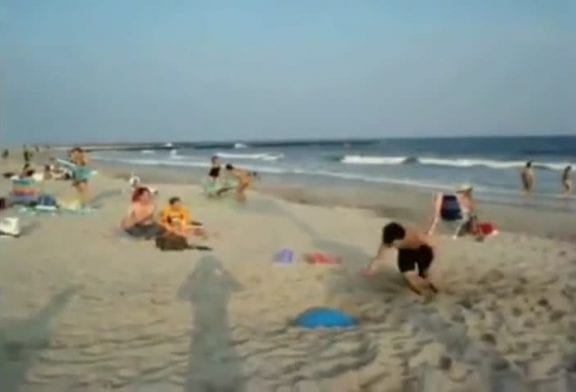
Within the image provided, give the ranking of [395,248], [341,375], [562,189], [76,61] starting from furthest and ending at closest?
1. [562,189]
2. [395,248]
3. [76,61]
4. [341,375]

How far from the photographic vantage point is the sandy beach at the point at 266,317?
152 cm

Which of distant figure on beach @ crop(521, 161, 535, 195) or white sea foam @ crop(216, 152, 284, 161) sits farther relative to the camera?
distant figure on beach @ crop(521, 161, 535, 195)

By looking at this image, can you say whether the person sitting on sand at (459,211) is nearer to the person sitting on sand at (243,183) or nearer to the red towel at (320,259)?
the red towel at (320,259)

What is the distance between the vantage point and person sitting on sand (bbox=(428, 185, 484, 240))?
6.27 feet

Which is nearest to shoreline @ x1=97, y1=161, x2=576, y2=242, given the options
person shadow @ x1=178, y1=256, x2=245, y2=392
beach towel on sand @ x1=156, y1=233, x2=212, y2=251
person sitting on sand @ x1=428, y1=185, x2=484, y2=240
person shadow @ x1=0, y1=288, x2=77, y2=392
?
person sitting on sand @ x1=428, y1=185, x2=484, y2=240

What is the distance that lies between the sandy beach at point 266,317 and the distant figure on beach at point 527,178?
58 cm

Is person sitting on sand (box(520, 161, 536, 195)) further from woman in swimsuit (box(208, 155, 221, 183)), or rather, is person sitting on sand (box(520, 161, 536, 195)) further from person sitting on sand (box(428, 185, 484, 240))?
woman in swimsuit (box(208, 155, 221, 183))

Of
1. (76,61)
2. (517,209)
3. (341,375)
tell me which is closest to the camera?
(341,375)

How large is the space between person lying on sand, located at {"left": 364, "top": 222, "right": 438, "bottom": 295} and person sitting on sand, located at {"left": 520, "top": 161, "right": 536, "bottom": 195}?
2.88 feet

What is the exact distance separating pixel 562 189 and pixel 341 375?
106 cm

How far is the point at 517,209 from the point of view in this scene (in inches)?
102

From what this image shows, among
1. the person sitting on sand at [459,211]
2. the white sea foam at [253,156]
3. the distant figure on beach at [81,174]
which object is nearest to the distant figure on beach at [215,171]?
the white sea foam at [253,156]

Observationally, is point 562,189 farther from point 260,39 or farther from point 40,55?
point 40,55

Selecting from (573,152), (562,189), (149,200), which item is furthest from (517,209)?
(149,200)
